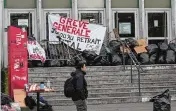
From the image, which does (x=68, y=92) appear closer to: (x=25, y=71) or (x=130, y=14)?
(x=25, y=71)

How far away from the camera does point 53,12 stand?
68.5 ft

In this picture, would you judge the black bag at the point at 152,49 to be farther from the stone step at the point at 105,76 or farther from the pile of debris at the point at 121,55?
the stone step at the point at 105,76

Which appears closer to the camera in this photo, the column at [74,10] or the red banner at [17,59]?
the red banner at [17,59]

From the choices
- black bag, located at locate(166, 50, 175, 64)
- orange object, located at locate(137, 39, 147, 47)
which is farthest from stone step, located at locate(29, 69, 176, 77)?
orange object, located at locate(137, 39, 147, 47)

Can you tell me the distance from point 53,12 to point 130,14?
3.54 meters

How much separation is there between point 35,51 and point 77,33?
242cm

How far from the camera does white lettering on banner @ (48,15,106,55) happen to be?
65.7 ft

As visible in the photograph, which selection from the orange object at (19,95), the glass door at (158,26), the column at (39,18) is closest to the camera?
the orange object at (19,95)

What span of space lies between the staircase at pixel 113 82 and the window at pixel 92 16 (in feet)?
11.8

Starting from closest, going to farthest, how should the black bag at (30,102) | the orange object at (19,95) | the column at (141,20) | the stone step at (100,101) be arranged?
the black bag at (30,102)
the orange object at (19,95)
the stone step at (100,101)
the column at (141,20)

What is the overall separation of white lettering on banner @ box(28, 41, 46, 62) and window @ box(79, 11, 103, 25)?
3.34 meters

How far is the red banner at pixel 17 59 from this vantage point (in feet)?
46.1

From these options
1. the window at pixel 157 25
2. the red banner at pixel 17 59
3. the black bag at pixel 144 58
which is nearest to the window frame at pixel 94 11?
the window at pixel 157 25

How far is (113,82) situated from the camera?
17.1 m
